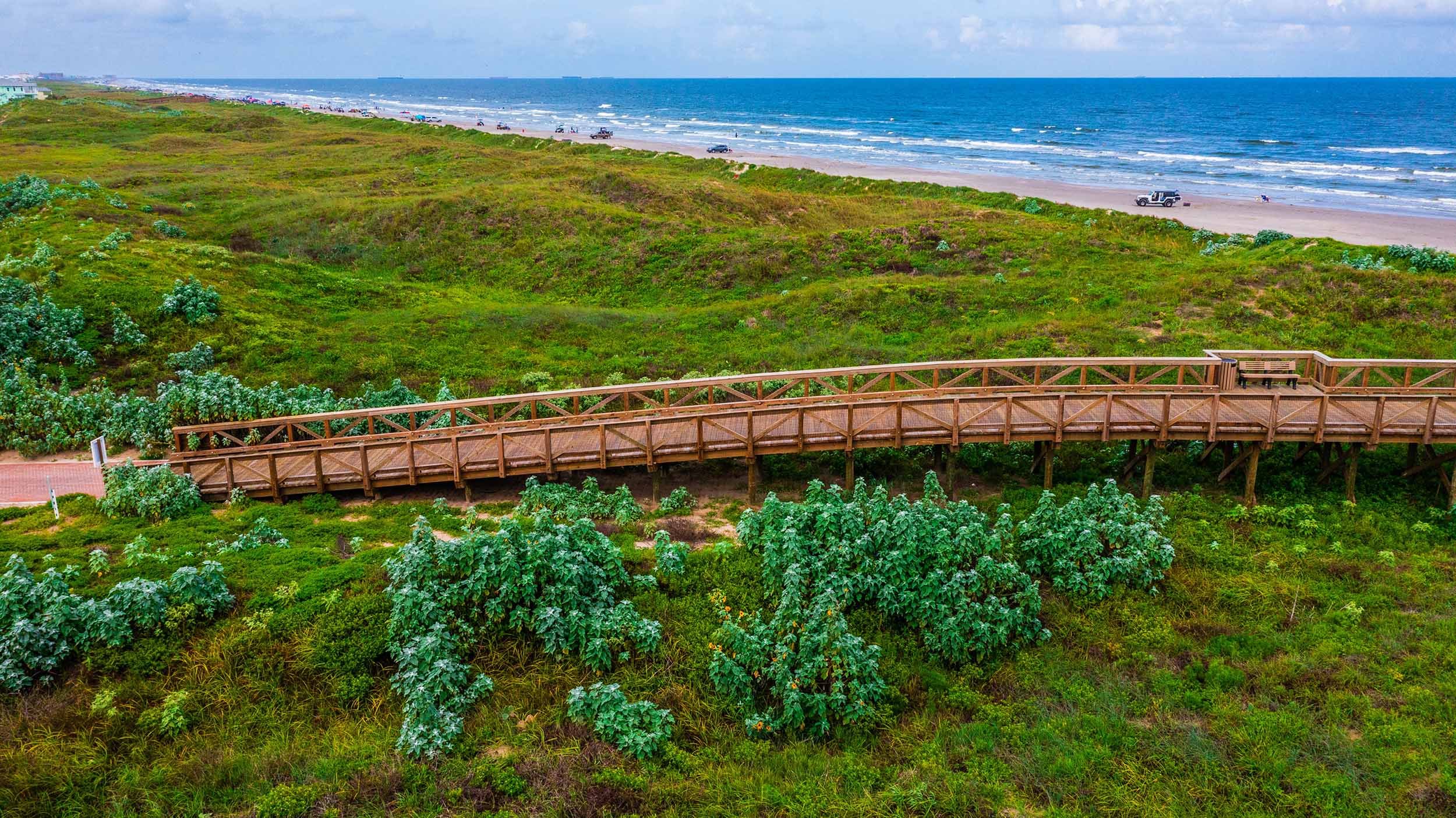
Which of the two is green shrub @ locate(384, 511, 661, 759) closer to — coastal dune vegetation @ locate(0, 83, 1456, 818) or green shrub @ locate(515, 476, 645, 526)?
coastal dune vegetation @ locate(0, 83, 1456, 818)

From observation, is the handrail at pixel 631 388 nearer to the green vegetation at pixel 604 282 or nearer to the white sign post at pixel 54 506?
the green vegetation at pixel 604 282

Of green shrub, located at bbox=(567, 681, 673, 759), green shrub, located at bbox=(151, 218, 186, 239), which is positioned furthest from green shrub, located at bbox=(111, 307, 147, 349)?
green shrub, located at bbox=(567, 681, 673, 759)

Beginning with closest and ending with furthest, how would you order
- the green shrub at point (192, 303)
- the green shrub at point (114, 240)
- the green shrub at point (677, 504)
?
the green shrub at point (677, 504) < the green shrub at point (192, 303) < the green shrub at point (114, 240)

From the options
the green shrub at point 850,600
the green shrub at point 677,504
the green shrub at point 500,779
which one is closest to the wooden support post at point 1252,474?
the green shrub at point 850,600

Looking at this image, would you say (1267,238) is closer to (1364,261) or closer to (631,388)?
(1364,261)

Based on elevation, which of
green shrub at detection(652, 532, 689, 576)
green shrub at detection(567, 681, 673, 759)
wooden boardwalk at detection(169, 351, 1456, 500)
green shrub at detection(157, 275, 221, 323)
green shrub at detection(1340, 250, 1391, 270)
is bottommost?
green shrub at detection(567, 681, 673, 759)

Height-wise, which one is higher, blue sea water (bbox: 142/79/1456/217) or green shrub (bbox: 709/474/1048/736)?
blue sea water (bbox: 142/79/1456/217)
